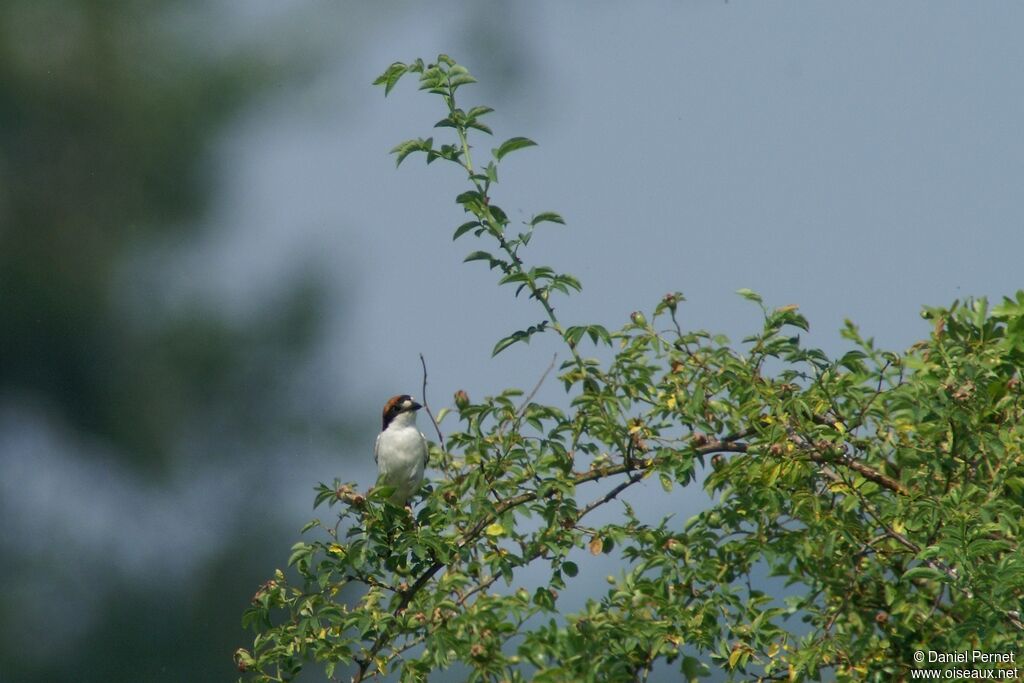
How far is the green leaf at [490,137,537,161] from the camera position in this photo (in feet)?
12.8

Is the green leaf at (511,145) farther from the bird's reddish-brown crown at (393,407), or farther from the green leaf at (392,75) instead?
the bird's reddish-brown crown at (393,407)

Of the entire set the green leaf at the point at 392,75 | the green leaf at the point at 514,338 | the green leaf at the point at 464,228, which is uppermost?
the green leaf at the point at 392,75

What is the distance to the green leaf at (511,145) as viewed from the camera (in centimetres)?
391

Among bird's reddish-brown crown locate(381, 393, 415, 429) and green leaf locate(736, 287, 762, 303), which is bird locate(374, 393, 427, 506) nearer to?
bird's reddish-brown crown locate(381, 393, 415, 429)

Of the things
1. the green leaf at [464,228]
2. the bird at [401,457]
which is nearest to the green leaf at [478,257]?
the green leaf at [464,228]

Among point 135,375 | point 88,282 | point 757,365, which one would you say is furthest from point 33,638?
point 757,365

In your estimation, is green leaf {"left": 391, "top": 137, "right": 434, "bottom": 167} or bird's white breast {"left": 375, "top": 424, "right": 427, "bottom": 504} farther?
bird's white breast {"left": 375, "top": 424, "right": 427, "bottom": 504}

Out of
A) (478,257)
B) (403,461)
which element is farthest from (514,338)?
(403,461)

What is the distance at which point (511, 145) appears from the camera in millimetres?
3957

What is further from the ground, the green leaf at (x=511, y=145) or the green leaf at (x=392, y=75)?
the green leaf at (x=392, y=75)

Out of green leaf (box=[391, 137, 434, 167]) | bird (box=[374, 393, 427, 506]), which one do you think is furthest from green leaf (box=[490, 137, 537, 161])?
bird (box=[374, 393, 427, 506])

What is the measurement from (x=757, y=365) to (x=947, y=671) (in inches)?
41.7

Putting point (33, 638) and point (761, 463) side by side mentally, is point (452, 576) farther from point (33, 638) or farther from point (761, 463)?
point (33, 638)

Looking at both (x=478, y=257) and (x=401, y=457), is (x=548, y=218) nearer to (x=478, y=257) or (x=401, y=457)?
(x=478, y=257)
